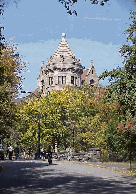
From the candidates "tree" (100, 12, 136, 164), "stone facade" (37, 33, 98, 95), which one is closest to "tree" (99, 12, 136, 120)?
"tree" (100, 12, 136, 164)

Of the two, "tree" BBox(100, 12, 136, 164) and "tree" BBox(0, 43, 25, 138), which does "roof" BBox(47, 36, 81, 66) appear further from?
"tree" BBox(100, 12, 136, 164)

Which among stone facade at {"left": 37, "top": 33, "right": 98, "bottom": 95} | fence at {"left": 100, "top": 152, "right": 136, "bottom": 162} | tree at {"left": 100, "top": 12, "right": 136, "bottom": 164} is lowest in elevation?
fence at {"left": 100, "top": 152, "right": 136, "bottom": 162}

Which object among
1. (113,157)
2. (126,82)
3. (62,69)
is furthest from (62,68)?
(126,82)

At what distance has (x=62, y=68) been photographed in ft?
279

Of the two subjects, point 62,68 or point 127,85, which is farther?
point 62,68

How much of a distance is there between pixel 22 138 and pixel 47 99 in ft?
20.6

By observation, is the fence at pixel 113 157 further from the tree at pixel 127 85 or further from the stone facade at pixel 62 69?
the stone facade at pixel 62 69

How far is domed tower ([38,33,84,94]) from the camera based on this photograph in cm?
8538

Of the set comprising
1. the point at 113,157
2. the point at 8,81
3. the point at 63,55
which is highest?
the point at 63,55

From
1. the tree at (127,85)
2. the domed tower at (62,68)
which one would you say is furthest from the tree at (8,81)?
the domed tower at (62,68)

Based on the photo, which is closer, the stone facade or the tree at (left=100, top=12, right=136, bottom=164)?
the tree at (left=100, top=12, right=136, bottom=164)

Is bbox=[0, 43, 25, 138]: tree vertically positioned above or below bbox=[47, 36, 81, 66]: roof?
below

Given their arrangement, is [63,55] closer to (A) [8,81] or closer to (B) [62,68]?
(B) [62,68]

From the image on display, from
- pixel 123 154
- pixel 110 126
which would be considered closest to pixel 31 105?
pixel 110 126
